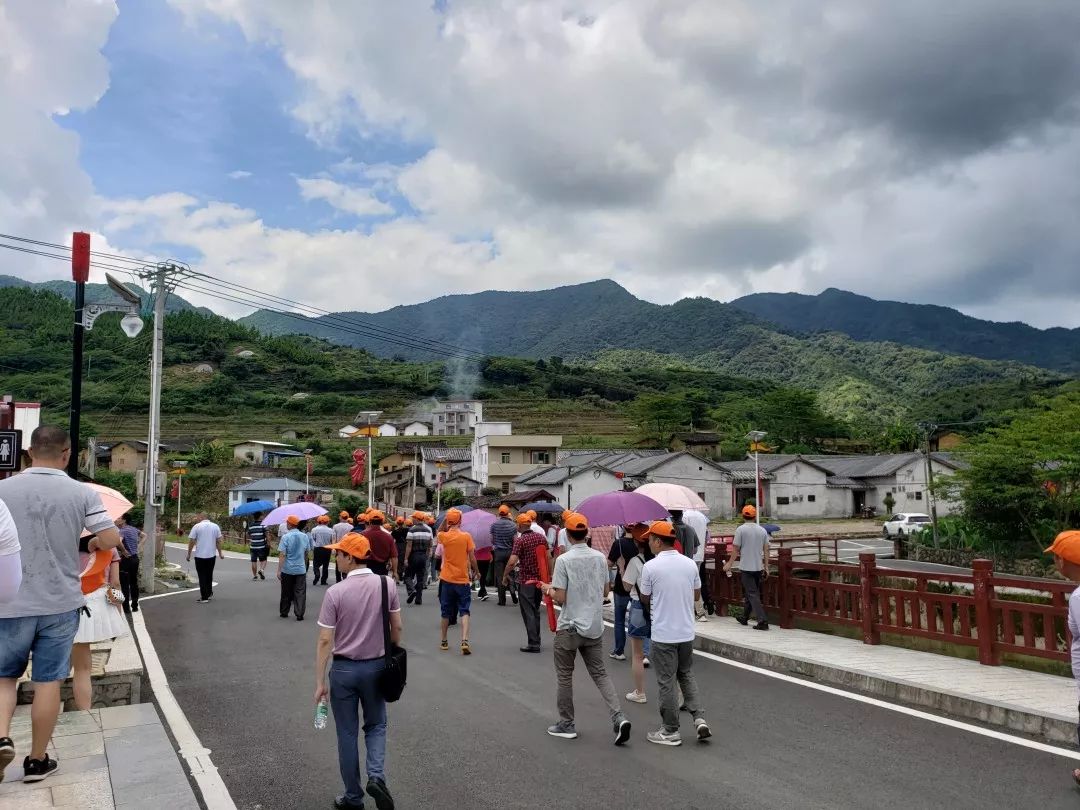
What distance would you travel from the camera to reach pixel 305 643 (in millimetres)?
11375

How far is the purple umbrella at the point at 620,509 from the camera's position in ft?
39.4

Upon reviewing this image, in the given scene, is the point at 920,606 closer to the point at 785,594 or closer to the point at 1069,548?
the point at 785,594

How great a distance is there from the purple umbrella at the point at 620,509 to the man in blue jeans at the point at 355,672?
275 inches

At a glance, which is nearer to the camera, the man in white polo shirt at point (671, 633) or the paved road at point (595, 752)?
the paved road at point (595, 752)

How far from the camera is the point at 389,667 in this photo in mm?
5055

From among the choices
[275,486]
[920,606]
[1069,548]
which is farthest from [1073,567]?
[275,486]

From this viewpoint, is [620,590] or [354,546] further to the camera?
[620,590]

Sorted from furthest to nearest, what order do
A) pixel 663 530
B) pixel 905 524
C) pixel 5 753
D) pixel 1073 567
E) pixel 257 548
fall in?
pixel 905 524
pixel 257 548
pixel 663 530
pixel 1073 567
pixel 5 753

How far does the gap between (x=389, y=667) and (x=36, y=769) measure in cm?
246

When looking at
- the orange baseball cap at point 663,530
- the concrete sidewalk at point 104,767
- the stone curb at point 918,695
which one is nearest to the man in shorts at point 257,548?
the concrete sidewalk at point 104,767

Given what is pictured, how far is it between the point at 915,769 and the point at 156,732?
603cm

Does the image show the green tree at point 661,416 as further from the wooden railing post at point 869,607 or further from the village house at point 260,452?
the wooden railing post at point 869,607

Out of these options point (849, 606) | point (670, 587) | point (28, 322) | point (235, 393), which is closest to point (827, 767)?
point (670, 587)

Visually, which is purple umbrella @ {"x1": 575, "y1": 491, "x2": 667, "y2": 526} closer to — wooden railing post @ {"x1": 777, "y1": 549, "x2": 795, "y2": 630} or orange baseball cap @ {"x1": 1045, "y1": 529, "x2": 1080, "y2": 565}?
wooden railing post @ {"x1": 777, "y1": 549, "x2": 795, "y2": 630}
